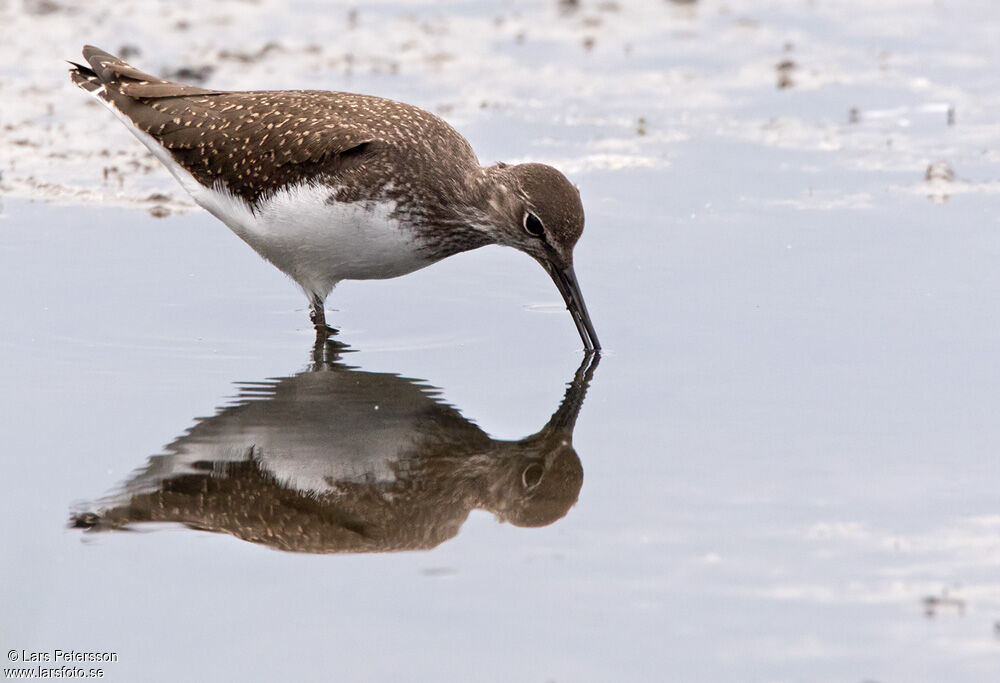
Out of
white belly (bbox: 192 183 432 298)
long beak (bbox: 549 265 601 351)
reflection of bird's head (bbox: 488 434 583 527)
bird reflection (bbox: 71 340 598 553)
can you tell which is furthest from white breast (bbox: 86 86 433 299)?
reflection of bird's head (bbox: 488 434 583 527)

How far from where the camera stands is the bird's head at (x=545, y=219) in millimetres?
9484

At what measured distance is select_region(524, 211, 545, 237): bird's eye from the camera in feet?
31.4

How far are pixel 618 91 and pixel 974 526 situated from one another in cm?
840

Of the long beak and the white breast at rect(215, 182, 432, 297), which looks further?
the long beak

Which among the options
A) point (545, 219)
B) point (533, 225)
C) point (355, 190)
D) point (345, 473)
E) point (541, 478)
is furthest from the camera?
point (533, 225)

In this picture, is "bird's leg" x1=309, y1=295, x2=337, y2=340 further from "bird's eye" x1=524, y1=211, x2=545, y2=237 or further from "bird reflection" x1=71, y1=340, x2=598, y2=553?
"bird's eye" x1=524, y1=211, x2=545, y2=237

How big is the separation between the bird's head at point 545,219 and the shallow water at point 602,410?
1.13 ft

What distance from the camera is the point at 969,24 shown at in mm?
15781

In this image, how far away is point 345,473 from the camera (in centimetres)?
764

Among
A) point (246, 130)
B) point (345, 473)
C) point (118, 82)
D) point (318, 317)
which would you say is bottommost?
point (345, 473)

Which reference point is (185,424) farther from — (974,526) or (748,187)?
(748,187)

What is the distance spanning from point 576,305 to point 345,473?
2598 millimetres

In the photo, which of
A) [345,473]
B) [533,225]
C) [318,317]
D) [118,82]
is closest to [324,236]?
[318,317]

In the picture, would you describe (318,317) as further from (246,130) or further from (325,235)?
(246,130)
